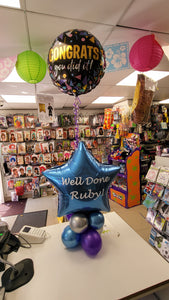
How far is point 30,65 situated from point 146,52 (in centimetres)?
99

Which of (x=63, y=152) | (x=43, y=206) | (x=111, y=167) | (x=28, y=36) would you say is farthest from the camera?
(x=63, y=152)

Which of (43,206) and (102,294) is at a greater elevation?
(102,294)

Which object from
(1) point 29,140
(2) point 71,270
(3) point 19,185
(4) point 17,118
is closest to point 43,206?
(3) point 19,185

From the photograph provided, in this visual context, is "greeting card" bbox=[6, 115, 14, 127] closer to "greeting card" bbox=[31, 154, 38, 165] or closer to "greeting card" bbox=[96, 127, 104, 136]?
"greeting card" bbox=[31, 154, 38, 165]

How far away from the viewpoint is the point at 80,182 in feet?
2.71

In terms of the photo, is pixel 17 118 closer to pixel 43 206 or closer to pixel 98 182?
pixel 43 206

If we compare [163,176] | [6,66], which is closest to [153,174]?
[163,176]

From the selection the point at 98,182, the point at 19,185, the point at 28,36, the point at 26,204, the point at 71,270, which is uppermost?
the point at 28,36

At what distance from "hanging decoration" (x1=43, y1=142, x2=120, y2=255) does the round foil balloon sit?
1.46ft

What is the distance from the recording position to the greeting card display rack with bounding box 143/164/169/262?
5.24 feet

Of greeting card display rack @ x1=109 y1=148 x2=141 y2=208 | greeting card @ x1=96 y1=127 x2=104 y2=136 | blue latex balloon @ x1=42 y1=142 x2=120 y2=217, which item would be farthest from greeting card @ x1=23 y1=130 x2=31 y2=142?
blue latex balloon @ x1=42 y1=142 x2=120 y2=217

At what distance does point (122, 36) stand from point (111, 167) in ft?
3.93

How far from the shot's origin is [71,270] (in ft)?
2.60

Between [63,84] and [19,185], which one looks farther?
[19,185]
